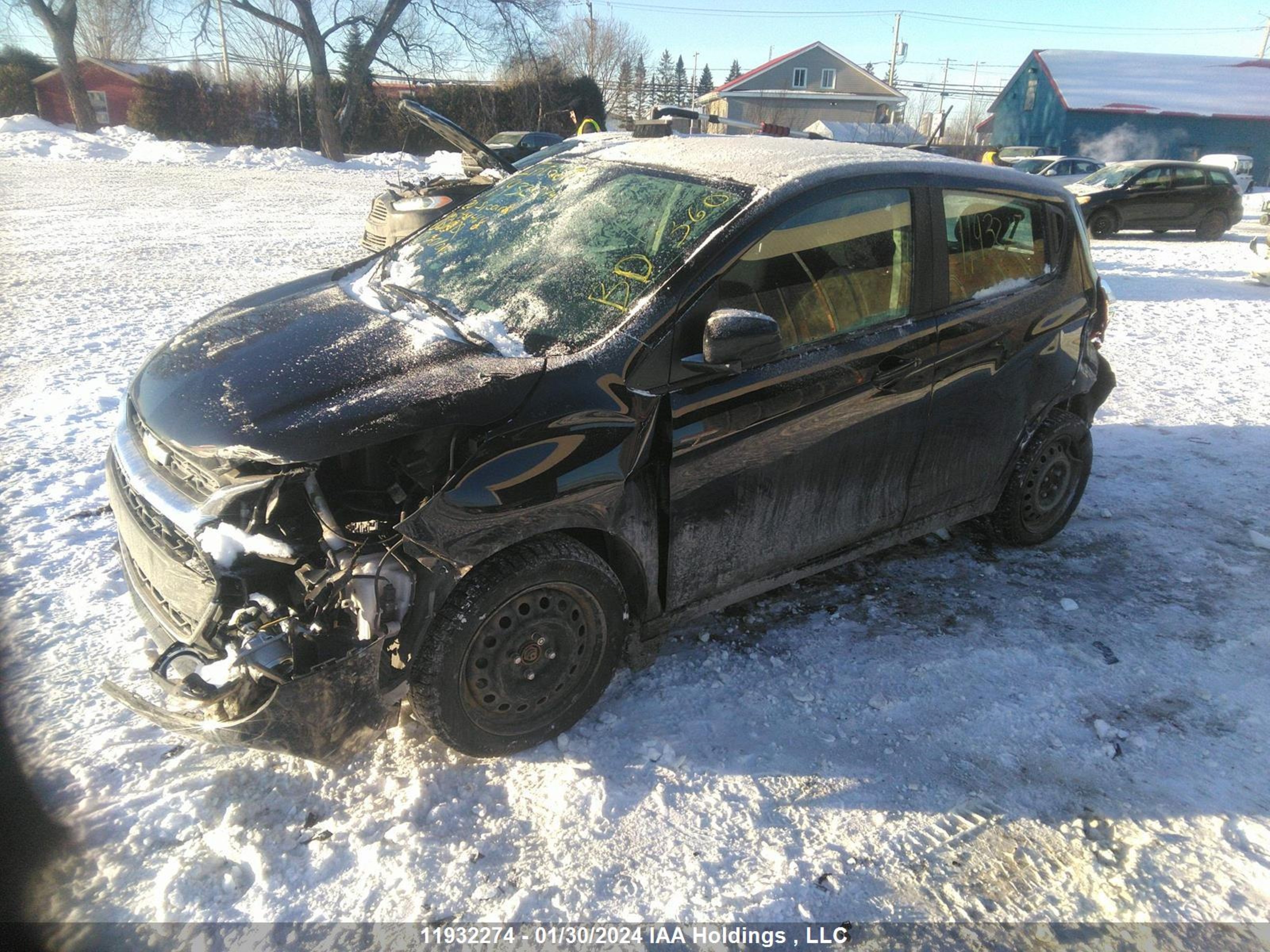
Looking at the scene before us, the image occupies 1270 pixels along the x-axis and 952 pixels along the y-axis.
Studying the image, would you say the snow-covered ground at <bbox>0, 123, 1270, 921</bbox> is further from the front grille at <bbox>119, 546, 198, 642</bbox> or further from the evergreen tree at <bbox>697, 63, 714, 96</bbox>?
the evergreen tree at <bbox>697, 63, 714, 96</bbox>

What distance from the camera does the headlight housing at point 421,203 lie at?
8750mm

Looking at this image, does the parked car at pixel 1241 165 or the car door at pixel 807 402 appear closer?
the car door at pixel 807 402

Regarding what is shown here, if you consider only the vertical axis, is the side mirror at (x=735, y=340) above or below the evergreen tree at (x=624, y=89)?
below

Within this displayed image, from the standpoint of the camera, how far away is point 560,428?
8.32 ft

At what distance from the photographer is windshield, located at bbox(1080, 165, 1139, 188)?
52.0 feet

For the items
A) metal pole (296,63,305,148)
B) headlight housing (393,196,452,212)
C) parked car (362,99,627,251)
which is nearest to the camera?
parked car (362,99,627,251)

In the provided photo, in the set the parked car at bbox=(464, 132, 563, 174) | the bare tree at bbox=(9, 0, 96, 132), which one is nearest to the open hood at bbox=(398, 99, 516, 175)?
the parked car at bbox=(464, 132, 563, 174)

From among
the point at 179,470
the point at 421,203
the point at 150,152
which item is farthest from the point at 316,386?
the point at 150,152

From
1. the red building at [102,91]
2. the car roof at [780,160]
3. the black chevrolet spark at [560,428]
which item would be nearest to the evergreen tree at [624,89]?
the red building at [102,91]

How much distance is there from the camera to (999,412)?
12.4ft

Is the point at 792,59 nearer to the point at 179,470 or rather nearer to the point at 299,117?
the point at 299,117

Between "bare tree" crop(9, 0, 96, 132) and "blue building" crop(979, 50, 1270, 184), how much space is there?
40.5 m

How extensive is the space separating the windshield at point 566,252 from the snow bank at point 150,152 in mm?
18342

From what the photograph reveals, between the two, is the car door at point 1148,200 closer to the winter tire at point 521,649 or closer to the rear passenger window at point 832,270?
the rear passenger window at point 832,270
